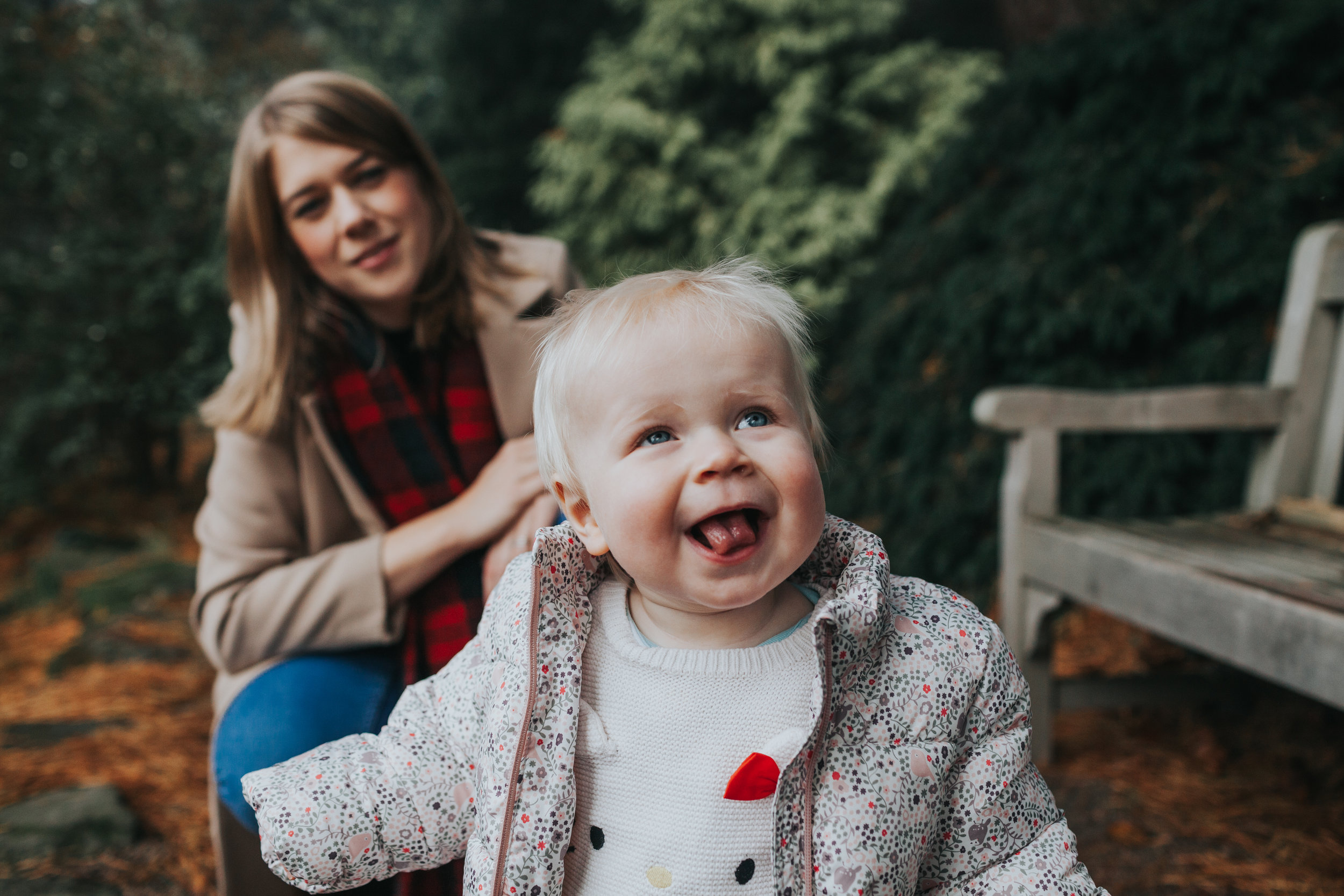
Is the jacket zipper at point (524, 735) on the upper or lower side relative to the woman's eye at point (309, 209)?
lower

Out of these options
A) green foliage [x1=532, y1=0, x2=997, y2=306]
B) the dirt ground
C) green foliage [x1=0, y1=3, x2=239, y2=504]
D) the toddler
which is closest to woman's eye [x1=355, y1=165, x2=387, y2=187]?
the toddler

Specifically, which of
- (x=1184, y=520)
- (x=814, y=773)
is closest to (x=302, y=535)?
(x=814, y=773)

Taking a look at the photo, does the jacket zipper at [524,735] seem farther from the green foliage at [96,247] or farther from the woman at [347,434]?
the green foliage at [96,247]

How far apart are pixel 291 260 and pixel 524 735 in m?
1.09

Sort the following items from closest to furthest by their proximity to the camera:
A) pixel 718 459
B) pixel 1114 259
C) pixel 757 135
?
1. pixel 718 459
2. pixel 1114 259
3. pixel 757 135

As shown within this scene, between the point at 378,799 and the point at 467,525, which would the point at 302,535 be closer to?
the point at 467,525

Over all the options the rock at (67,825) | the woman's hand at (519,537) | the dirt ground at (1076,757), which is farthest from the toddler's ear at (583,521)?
the rock at (67,825)

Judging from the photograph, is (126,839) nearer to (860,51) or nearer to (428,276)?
(428,276)

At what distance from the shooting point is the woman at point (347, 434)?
1.53m

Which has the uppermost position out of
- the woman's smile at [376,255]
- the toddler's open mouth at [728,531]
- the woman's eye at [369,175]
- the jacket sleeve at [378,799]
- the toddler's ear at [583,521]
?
the woman's eye at [369,175]

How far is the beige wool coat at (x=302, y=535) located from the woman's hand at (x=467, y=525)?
3 centimetres

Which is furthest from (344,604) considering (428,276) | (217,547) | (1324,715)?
(1324,715)

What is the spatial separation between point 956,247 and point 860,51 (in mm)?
3223

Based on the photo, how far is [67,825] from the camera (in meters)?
2.22
